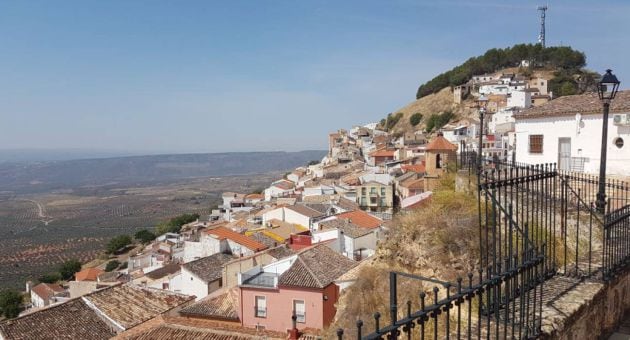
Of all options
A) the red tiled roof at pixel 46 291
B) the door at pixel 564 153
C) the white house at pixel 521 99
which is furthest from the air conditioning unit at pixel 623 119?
the white house at pixel 521 99

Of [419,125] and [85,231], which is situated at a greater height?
[419,125]

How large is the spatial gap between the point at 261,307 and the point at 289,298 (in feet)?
4.62

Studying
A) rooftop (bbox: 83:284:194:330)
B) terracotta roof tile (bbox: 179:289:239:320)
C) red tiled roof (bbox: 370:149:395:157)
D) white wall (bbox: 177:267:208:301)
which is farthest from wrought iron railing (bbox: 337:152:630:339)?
red tiled roof (bbox: 370:149:395:157)

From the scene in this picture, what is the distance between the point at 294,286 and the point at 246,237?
13515 millimetres

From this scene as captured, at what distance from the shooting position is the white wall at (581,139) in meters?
17.9

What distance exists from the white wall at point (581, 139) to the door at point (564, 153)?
156 mm

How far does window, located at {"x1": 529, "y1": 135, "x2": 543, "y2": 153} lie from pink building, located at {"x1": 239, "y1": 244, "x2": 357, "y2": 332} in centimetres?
1055

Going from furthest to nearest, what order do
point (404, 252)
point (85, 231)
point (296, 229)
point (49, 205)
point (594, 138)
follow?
point (49, 205) → point (85, 231) → point (296, 229) → point (594, 138) → point (404, 252)

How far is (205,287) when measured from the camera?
1080 inches

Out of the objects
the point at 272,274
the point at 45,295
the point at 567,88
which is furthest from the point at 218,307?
the point at 567,88

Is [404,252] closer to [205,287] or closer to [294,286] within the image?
[294,286]

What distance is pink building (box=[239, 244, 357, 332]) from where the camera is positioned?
67.5 feet

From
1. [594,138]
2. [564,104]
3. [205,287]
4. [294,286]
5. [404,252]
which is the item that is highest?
[564,104]

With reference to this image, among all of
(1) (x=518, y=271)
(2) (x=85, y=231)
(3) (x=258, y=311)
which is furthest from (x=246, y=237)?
(2) (x=85, y=231)
